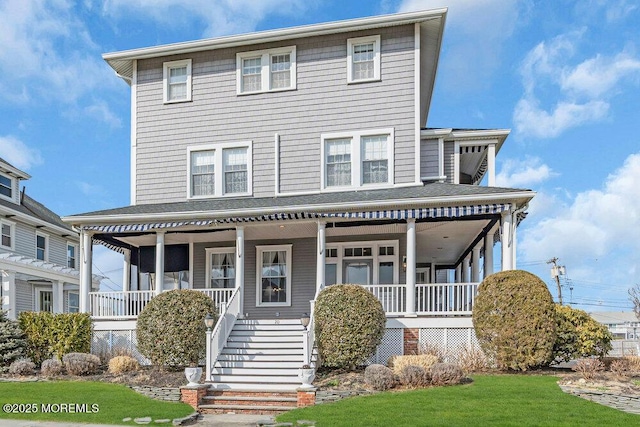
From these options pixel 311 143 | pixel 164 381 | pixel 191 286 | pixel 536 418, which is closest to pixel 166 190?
pixel 191 286

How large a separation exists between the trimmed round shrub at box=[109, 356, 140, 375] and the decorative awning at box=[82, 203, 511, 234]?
12.2 ft

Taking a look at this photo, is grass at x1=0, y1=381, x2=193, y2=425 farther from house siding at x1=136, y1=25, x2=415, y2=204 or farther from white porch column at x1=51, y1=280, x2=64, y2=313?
white porch column at x1=51, y1=280, x2=64, y2=313

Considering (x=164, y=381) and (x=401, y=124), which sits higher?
(x=401, y=124)

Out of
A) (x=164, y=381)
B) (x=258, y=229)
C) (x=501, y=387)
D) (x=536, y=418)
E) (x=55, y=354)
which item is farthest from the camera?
(x=258, y=229)

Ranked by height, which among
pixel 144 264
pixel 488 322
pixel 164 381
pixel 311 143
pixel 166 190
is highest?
pixel 311 143

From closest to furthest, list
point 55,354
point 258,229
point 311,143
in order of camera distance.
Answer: point 55,354 → point 258,229 → point 311,143

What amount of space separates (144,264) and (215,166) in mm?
3938

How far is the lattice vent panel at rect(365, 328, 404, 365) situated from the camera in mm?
14516

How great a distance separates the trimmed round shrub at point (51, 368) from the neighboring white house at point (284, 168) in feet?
7.20

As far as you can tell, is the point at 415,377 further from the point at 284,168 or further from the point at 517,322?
the point at 284,168

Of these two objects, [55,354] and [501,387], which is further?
[55,354]

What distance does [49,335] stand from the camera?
15.5 m

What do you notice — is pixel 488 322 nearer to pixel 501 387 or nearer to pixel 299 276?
pixel 501 387

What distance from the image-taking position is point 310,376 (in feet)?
37.1
